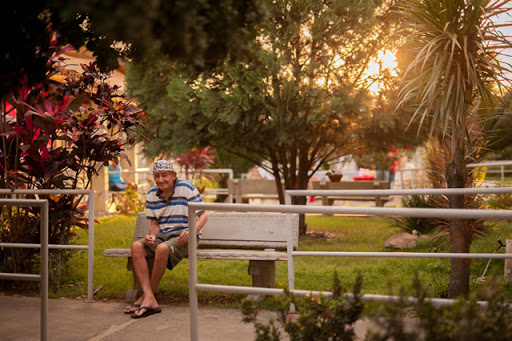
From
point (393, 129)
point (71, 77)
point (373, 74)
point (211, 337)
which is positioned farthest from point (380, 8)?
point (211, 337)

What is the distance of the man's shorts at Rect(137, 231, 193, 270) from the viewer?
17.2 ft

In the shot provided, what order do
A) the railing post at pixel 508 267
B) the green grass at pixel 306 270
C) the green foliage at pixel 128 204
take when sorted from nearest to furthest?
1. the green grass at pixel 306 270
2. the railing post at pixel 508 267
3. the green foliage at pixel 128 204

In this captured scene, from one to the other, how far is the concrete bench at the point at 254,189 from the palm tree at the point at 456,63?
940cm

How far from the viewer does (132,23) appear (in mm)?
1572

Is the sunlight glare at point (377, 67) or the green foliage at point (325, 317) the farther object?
the sunlight glare at point (377, 67)

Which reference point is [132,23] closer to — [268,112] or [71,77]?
[71,77]

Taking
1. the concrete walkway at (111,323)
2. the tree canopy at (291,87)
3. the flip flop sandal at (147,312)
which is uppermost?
the tree canopy at (291,87)

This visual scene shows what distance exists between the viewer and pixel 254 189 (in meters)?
15.1

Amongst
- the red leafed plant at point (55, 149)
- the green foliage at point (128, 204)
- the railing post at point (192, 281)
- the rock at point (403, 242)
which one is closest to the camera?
the railing post at point (192, 281)

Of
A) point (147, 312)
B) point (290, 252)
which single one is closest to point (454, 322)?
point (290, 252)

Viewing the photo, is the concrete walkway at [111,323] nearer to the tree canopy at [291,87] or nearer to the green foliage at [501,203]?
the tree canopy at [291,87]

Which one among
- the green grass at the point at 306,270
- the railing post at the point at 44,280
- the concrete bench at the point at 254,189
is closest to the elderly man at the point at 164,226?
the green grass at the point at 306,270

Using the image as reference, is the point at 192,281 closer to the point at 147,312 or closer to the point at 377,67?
the point at 147,312

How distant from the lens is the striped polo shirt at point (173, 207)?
5504mm
